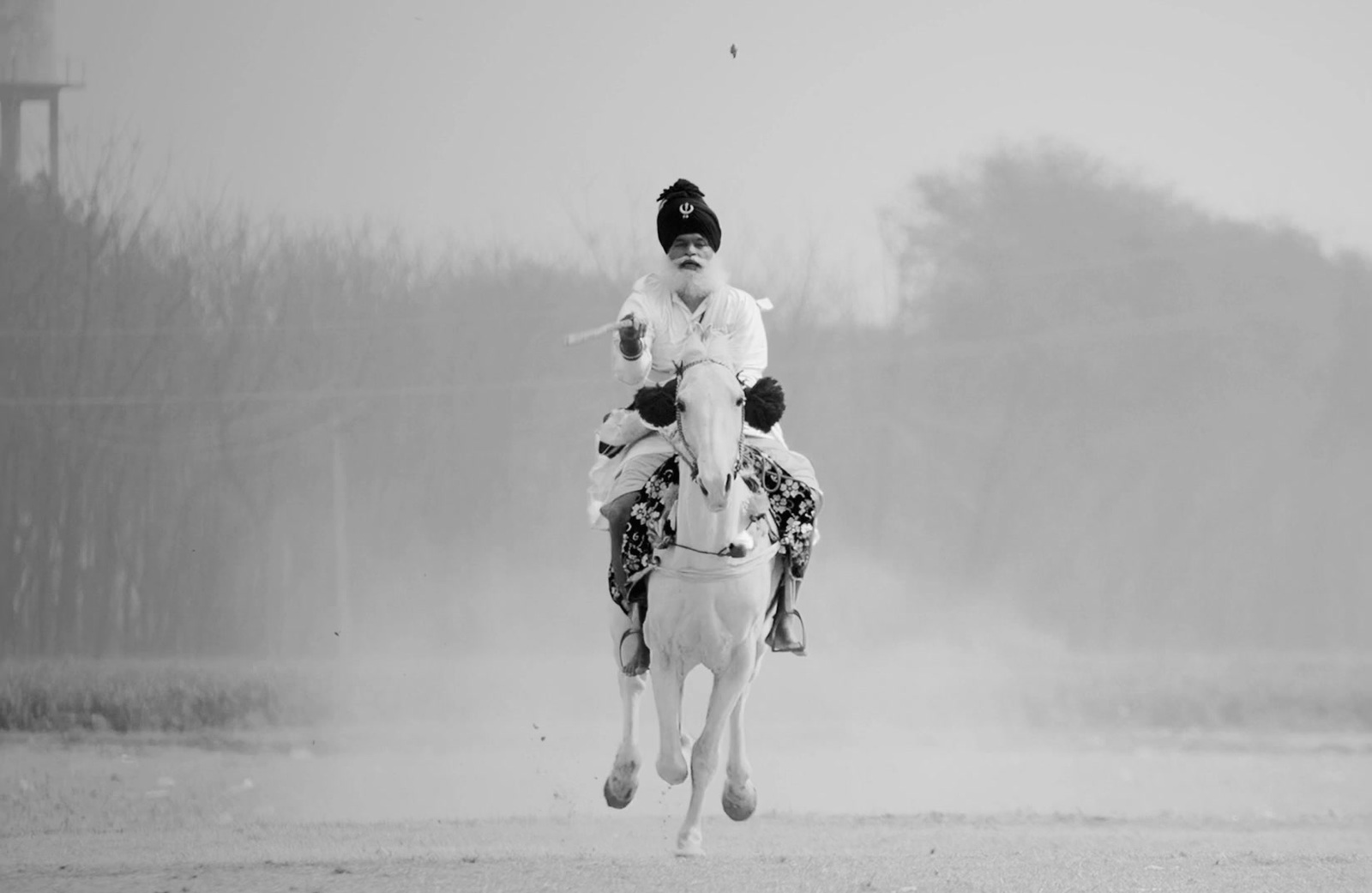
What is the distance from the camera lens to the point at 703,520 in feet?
23.1

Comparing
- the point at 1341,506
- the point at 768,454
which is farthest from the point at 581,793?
the point at 1341,506

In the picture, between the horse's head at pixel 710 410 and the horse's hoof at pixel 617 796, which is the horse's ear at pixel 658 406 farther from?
the horse's hoof at pixel 617 796

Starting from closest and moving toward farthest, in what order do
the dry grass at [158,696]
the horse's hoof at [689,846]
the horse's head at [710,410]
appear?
the horse's head at [710,410], the horse's hoof at [689,846], the dry grass at [158,696]

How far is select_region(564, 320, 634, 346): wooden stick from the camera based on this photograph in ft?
21.3

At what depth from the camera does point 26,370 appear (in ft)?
51.2

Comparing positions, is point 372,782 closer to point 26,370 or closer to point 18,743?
point 18,743

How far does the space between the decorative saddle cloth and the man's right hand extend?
508 millimetres

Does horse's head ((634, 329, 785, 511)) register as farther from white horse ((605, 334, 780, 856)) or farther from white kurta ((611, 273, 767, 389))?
white kurta ((611, 273, 767, 389))

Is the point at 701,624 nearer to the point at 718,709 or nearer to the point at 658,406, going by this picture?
the point at 718,709

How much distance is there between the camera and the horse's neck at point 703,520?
705 centimetres

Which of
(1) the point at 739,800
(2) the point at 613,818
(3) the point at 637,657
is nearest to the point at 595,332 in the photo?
(3) the point at 637,657

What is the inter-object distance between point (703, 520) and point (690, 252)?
157 cm

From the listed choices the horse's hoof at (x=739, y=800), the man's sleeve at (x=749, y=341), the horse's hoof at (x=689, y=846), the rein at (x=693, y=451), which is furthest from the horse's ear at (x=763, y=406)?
the horse's hoof at (x=689, y=846)

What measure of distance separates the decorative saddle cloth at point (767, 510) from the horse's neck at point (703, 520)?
0.55ft
